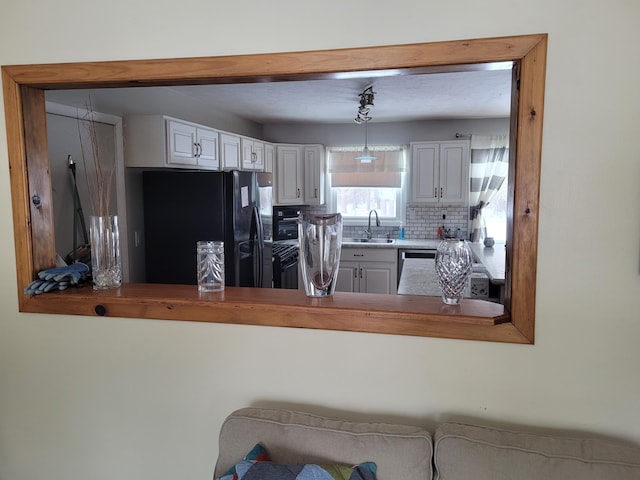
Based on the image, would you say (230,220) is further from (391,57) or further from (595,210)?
(595,210)

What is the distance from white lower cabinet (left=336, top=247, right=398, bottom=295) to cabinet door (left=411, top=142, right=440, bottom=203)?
2.66 feet

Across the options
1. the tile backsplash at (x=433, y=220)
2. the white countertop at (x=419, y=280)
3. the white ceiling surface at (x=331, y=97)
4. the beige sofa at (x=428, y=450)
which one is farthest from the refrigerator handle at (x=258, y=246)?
the tile backsplash at (x=433, y=220)

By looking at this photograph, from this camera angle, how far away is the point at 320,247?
155 cm

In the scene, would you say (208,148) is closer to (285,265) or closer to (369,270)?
(285,265)

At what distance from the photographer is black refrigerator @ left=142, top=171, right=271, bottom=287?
323cm

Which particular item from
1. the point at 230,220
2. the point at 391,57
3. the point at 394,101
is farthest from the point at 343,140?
the point at 391,57

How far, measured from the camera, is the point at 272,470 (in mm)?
1182

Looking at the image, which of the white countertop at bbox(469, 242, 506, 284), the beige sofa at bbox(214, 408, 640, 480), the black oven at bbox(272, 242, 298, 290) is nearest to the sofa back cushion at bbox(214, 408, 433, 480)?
the beige sofa at bbox(214, 408, 640, 480)

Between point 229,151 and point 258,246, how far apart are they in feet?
3.33

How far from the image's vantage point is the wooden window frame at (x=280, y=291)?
1.32 metres

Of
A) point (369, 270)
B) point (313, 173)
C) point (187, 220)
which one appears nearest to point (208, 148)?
point (187, 220)

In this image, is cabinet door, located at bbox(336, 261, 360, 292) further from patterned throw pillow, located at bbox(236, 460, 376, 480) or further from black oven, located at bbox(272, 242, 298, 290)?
patterned throw pillow, located at bbox(236, 460, 376, 480)

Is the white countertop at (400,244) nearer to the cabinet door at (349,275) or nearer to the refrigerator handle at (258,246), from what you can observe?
the cabinet door at (349,275)

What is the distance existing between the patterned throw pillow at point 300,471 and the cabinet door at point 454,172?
460 centimetres
